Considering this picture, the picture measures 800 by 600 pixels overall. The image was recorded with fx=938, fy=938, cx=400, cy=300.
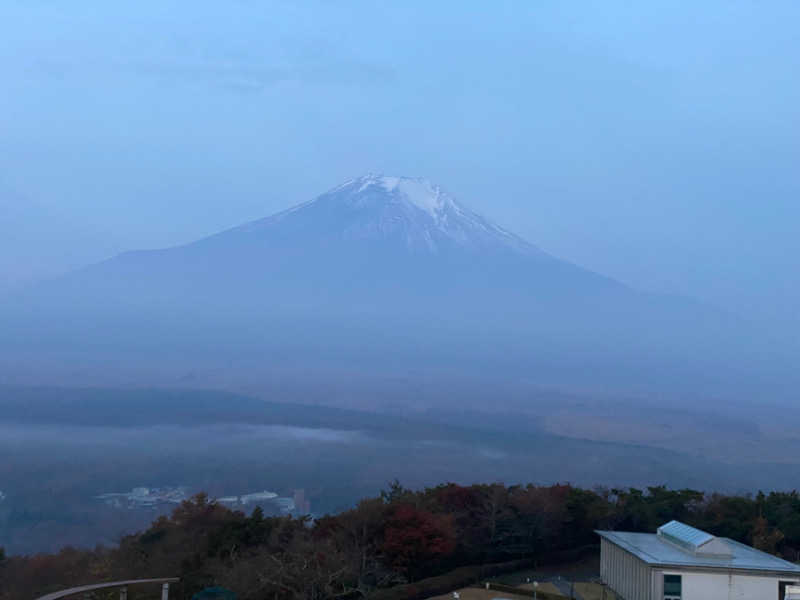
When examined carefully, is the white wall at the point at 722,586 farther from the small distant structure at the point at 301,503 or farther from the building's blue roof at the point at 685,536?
the small distant structure at the point at 301,503

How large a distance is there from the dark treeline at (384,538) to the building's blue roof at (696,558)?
3.65 m

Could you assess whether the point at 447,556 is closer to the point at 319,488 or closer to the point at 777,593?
the point at 777,593

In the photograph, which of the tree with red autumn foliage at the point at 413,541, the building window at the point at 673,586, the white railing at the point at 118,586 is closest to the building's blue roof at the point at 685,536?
the building window at the point at 673,586

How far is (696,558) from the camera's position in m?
19.2

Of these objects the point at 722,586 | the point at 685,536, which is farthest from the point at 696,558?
the point at 685,536

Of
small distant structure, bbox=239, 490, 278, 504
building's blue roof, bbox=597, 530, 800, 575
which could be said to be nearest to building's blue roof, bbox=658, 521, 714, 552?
building's blue roof, bbox=597, 530, 800, 575

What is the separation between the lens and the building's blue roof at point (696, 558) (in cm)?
1859

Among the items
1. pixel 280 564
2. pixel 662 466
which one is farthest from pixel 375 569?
pixel 662 466

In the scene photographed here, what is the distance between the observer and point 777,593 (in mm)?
18578

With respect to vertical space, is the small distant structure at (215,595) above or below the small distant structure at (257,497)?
above

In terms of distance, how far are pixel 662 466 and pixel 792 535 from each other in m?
Result: 38.9

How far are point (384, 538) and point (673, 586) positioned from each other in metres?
6.44

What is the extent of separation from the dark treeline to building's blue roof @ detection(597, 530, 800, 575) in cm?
365

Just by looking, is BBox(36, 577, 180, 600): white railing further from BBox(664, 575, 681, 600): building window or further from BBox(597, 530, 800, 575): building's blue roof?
BBox(664, 575, 681, 600): building window
